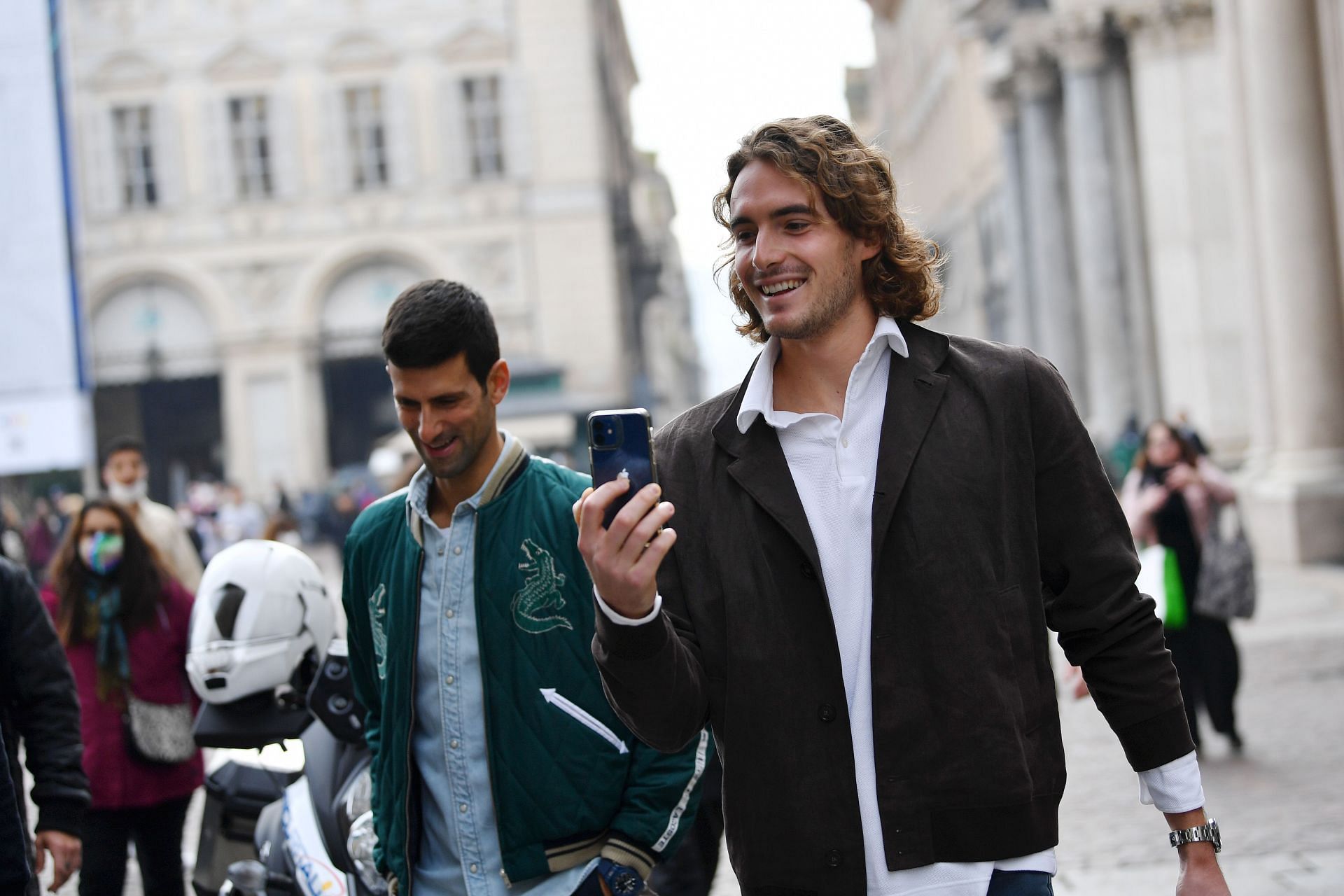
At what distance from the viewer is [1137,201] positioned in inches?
966

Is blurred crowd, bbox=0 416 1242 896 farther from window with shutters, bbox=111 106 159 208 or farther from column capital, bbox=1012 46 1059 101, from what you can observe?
window with shutters, bbox=111 106 159 208

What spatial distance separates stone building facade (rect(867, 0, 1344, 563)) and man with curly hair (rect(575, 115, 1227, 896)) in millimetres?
5933

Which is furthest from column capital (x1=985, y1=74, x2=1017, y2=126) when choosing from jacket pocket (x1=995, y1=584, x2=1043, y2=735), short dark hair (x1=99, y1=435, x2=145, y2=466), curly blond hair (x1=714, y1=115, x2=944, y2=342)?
jacket pocket (x1=995, y1=584, x2=1043, y2=735)

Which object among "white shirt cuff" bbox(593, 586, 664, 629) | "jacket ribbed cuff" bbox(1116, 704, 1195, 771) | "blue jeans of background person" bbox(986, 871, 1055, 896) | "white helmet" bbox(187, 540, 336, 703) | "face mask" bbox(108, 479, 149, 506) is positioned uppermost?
"face mask" bbox(108, 479, 149, 506)

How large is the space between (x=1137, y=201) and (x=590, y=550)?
23578mm

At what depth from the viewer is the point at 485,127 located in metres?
41.4

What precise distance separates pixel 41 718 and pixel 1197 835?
2860mm

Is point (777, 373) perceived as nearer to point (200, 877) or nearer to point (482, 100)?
point (200, 877)

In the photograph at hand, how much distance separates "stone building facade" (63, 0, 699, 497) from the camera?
135ft

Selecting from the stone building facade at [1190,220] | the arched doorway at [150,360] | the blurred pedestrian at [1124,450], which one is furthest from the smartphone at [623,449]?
the arched doorway at [150,360]

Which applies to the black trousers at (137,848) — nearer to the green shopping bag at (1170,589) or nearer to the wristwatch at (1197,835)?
the wristwatch at (1197,835)

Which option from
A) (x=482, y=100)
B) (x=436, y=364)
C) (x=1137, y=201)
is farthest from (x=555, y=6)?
(x=436, y=364)

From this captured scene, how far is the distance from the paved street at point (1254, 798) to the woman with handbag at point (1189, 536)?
32 cm

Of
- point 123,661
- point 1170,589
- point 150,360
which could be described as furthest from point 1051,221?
point 150,360
